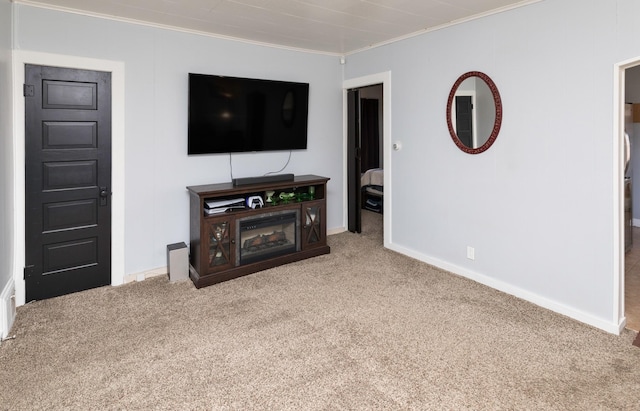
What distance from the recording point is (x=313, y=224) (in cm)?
420

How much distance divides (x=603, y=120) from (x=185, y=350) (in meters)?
3.11

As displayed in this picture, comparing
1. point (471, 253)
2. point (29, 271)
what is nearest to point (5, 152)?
point (29, 271)

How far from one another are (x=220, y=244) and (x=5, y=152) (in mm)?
1724

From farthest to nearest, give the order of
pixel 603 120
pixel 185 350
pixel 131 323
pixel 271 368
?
pixel 131 323, pixel 603 120, pixel 185 350, pixel 271 368

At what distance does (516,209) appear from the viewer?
10.3 feet

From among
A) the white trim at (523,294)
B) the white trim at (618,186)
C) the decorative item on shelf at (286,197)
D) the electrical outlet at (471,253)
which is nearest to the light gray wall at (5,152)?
the decorative item on shelf at (286,197)

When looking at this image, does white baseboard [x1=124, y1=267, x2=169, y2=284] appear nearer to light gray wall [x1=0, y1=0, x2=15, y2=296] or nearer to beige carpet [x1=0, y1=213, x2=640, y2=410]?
beige carpet [x1=0, y1=213, x2=640, y2=410]

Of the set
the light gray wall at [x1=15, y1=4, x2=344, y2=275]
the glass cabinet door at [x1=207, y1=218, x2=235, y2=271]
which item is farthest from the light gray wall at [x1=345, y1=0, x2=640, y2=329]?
the glass cabinet door at [x1=207, y1=218, x2=235, y2=271]

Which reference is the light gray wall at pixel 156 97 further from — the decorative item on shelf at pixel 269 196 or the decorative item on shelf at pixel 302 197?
the decorative item on shelf at pixel 302 197

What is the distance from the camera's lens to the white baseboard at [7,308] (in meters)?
2.51

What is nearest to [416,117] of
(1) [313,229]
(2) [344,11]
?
(2) [344,11]

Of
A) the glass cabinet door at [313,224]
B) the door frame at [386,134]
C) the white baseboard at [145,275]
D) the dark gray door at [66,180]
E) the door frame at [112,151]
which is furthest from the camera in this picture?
the door frame at [386,134]

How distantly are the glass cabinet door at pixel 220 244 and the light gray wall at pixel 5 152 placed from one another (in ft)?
4.76

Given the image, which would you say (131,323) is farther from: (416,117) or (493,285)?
(416,117)
